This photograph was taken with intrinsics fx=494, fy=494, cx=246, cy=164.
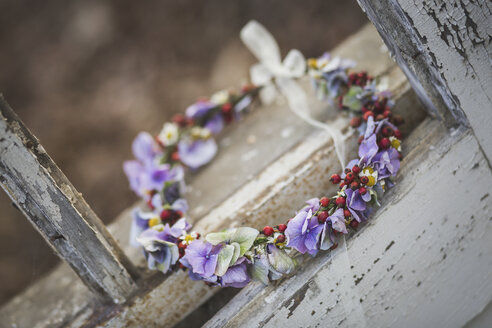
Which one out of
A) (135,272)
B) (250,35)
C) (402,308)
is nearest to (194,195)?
(135,272)

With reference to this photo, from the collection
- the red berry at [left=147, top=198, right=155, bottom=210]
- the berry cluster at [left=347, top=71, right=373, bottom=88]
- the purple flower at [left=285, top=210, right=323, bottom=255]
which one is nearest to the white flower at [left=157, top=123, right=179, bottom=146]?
the red berry at [left=147, top=198, right=155, bottom=210]

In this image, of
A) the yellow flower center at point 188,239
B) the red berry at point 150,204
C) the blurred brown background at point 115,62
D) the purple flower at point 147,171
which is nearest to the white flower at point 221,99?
the purple flower at point 147,171

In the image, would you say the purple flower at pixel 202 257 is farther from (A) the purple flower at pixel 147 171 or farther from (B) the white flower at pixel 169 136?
(B) the white flower at pixel 169 136

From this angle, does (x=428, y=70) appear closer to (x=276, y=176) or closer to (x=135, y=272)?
(x=276, y=176)

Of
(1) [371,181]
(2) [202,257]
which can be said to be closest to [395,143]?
(1) [371,181]

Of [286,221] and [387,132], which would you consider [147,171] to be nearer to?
[286,221]

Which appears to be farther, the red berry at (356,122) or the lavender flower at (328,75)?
the lavender flower at (328,75)
